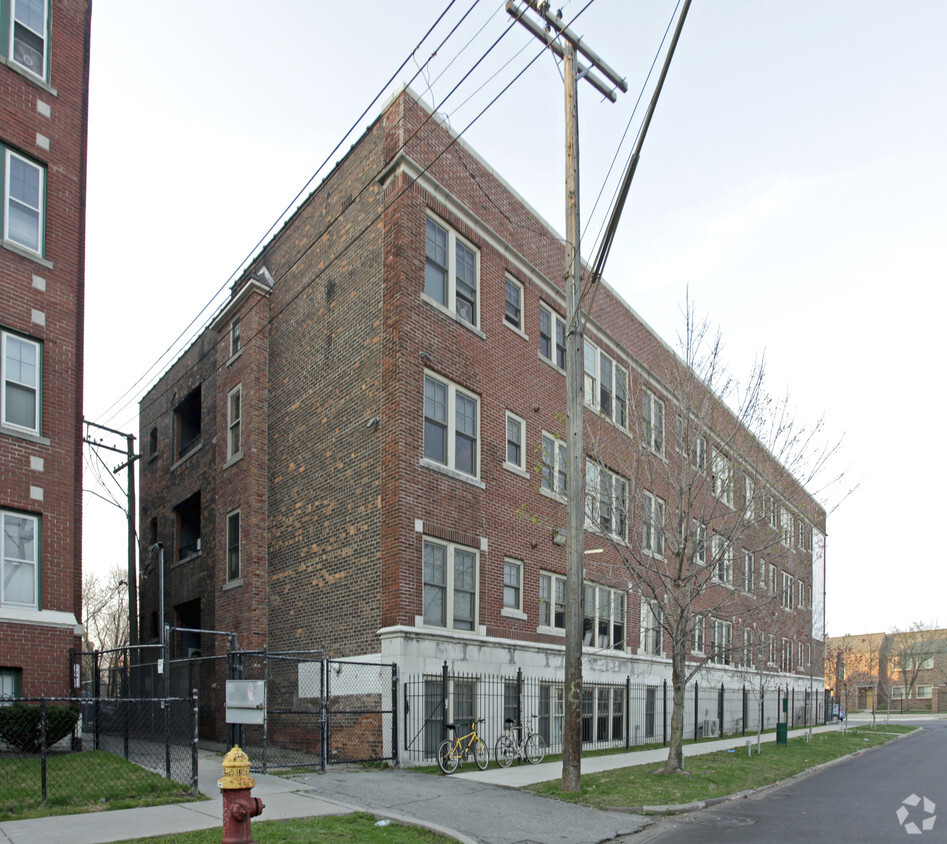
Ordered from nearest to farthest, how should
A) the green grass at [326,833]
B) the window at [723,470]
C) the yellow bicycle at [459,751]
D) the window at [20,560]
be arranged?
the green grass at [326,833] → the yellow bicycle at [459,751] → the window at [20,560] → the window at [723,470]

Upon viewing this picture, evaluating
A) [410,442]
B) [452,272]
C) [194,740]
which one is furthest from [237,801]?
[452,272]

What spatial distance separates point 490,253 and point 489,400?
3565mm

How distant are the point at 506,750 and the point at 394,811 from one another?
6109mm

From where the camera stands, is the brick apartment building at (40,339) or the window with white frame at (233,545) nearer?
the brick apartment building at (40,339)

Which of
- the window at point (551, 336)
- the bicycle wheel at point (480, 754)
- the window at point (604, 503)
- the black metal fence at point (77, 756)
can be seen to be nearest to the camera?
the black metal fence at point (77, 756)

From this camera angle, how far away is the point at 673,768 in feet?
53.7

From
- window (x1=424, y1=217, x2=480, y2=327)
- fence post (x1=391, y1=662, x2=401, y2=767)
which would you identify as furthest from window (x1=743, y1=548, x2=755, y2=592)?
window (x1=424, y1=217, x2=480, y2=327)

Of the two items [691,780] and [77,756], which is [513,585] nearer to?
[691,780]

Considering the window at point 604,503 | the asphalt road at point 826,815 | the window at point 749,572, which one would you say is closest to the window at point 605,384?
the window at point 604,503

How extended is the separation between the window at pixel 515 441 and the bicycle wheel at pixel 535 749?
5982 millimetres

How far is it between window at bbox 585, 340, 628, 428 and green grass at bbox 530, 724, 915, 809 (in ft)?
30.3

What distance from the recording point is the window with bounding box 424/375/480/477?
18578 mm

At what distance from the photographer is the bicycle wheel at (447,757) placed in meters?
15.4

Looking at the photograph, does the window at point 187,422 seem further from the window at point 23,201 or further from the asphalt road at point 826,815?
the asphalt road at point 826,815
